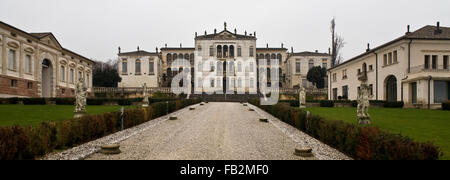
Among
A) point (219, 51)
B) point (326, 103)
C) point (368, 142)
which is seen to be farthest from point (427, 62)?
point (219, 51)

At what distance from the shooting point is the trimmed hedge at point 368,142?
5.55m

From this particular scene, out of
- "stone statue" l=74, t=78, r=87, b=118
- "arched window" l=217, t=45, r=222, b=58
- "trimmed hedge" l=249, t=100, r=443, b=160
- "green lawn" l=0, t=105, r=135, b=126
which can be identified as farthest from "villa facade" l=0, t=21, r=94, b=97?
"trimmed hedge" l=249, t=100, r=443, b=160

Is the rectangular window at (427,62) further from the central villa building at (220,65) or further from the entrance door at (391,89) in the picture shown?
the central villa building at (220,65)

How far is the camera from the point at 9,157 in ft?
22.7

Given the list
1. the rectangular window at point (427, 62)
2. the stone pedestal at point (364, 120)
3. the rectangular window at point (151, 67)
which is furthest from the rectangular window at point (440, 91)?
the rectangular window at point (151, 67)

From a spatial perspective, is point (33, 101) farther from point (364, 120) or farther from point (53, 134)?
point (364, 120)

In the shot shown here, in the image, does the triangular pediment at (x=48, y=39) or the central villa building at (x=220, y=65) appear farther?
the central villa building at (x=220, y=65)

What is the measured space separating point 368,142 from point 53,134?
26.3 ft

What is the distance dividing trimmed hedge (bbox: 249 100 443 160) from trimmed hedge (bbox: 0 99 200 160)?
777 centimetres

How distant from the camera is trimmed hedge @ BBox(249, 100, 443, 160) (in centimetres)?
555

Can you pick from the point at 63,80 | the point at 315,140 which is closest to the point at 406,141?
the point at 315,140

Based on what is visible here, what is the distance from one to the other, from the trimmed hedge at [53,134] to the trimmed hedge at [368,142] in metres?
7.77

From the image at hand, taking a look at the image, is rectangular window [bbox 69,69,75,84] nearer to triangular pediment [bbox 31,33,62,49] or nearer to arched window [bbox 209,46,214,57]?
triangular pediment [bbox 31,33,62,49]

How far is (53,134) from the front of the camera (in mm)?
8570
